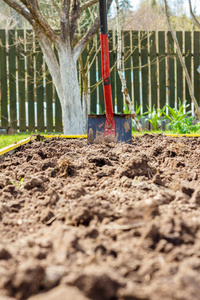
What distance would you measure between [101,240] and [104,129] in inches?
88.3

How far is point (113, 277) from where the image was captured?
0.69 metres

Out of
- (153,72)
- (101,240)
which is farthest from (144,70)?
(101,240)

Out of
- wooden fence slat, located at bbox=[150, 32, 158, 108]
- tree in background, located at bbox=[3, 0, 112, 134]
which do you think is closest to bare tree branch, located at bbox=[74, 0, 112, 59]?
tree in background, located at bbox=[3, 0, 112, 134]

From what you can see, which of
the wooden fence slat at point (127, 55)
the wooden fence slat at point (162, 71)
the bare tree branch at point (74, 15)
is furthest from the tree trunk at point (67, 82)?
the wooden fence slat at point (162, 71)

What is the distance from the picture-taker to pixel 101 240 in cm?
90

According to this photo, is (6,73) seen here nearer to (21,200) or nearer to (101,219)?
(21,200)

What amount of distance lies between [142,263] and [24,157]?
5.78ft

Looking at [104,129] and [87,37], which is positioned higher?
[87,37]

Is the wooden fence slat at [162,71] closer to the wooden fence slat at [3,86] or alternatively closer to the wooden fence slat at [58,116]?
the wooden fence slat at [58,116]

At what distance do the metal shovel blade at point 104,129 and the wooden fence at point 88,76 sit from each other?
11.8 feet

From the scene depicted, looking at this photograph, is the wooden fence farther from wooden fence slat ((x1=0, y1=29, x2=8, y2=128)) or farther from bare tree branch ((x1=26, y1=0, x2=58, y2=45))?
bare tree branch ((x1=26, y1=0, x2=58, y2=45))

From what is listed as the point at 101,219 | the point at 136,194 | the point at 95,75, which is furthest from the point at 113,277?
the point at 95,75

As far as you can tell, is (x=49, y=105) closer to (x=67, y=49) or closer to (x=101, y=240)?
(x=67, y=49)

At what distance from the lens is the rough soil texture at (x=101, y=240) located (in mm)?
678
